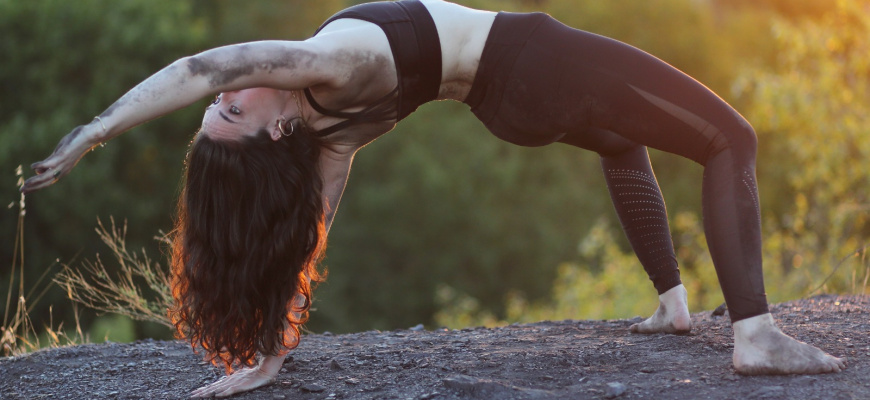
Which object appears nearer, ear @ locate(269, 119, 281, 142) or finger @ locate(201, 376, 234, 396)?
ear @ locate(269, 119, 281, 142)

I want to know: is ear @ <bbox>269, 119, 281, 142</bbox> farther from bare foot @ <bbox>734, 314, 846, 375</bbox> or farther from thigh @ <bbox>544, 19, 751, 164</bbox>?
bare foot @ <bbox>734, 314, 846, 375</bbox>

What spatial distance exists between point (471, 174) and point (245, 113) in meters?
20.5

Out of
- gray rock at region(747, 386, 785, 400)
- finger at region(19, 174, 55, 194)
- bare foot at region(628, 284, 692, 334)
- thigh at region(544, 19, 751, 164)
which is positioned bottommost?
gray rock at region(747, 386, 785, 400)

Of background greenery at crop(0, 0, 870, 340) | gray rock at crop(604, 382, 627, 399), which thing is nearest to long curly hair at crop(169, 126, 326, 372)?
gray rock at crop(604, 382, 627, 399)

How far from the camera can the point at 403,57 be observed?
9.23 feet

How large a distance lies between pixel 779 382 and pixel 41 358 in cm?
311

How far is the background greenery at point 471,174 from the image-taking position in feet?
38.0

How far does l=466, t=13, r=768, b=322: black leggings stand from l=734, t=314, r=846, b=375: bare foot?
42 mm

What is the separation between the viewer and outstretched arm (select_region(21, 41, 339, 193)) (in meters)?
2.34

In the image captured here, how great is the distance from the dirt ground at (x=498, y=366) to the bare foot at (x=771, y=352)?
0.03 metres

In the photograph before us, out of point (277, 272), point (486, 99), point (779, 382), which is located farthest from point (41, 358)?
point (779, 382)

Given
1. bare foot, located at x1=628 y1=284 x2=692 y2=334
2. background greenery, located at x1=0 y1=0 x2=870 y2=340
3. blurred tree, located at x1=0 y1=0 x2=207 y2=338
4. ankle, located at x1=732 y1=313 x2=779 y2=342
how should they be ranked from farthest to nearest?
blurred tree, located at x1=0 y1=0 x2=207 y2=338
background greenery, located at x1=0 y1=0 x2=870 y2=340
bare foot, located at x1=628 y1=284 x2=692 y2=334
ankle, located at x1=732 y1=313 x2=779 y2=342

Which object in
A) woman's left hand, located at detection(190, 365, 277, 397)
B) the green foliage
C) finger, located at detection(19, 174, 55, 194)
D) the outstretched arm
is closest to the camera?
finger, located at detection(19, 174, 55, 194)

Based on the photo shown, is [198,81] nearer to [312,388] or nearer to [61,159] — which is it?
[61,159]
